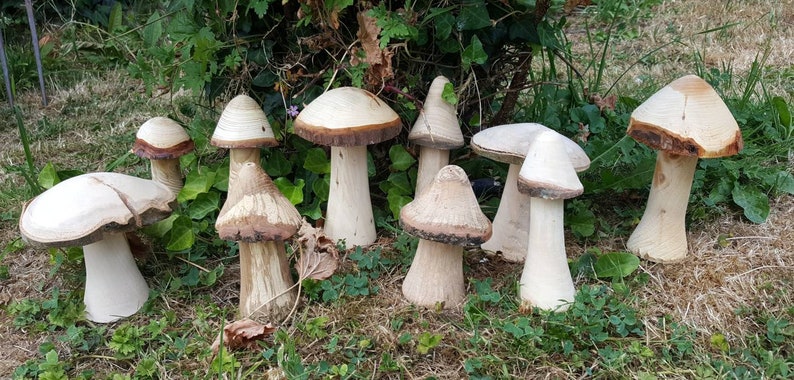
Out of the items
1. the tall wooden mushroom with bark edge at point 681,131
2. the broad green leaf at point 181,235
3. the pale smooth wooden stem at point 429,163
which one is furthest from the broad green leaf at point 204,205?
the tall wooden mushroom with bark edge at point 681,131

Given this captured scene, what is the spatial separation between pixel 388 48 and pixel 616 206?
1282 mm

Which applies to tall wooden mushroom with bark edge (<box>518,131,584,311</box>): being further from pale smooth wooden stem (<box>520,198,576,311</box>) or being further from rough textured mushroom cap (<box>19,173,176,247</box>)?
rough textured mushroom cap (<box>19,173,176,247</box>)

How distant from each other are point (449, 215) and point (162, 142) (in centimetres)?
144

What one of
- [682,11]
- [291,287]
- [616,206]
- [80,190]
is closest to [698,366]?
[616,206]

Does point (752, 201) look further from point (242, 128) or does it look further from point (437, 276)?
point (242, 128)

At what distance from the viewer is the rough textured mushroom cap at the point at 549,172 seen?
209cm

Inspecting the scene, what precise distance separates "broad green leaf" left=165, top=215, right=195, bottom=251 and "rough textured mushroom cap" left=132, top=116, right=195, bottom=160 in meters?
0.42

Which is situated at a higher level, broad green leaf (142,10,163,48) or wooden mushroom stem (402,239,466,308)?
broad green leaf (142,10,163,48)

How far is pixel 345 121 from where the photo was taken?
7.72 feet

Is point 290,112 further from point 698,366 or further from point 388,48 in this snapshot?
point 698,366

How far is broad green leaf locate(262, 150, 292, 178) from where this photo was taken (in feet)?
9.65

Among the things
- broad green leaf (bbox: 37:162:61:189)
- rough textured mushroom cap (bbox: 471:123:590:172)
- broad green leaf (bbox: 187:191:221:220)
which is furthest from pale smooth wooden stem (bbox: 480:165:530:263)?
broad green leaf (bbox: 37:162:61:189)

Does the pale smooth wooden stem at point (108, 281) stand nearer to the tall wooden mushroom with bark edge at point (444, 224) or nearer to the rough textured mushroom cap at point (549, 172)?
the tall wooden mushroom with bark edge at point (444, 224)

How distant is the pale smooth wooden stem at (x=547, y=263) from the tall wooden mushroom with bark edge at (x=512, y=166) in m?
0.23
